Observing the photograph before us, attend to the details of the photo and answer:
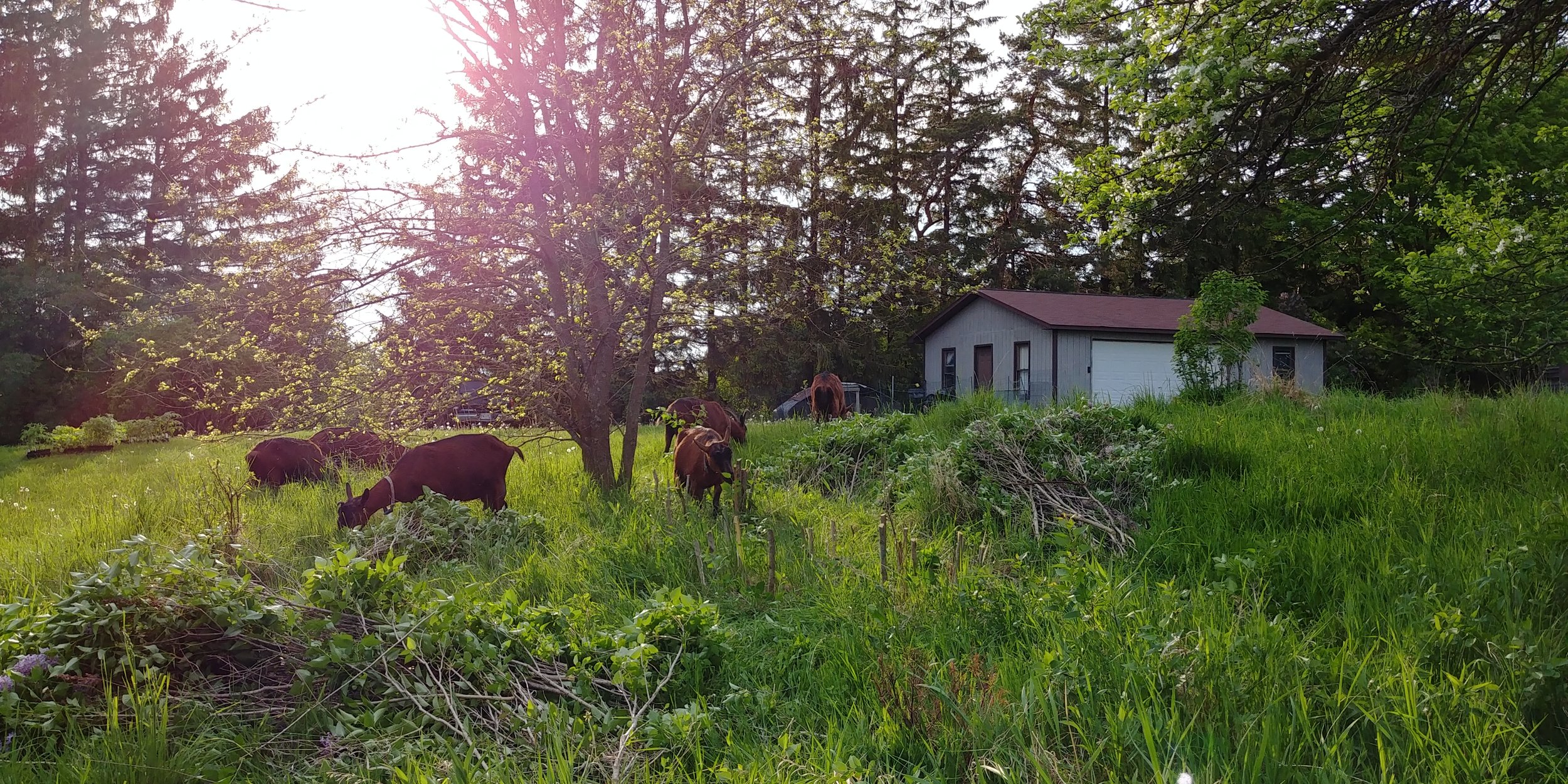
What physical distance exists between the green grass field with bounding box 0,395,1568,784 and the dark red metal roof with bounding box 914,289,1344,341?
49.8ft

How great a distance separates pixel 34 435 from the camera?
75.3 feet

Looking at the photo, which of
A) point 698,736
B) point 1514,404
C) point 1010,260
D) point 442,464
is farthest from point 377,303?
point 1010,260

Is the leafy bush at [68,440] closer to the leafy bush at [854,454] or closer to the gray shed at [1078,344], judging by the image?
the leafy bush at [854,454]

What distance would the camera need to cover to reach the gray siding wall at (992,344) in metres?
24.1

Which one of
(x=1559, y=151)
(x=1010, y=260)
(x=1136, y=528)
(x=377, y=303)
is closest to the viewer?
(x=1136, y=528)

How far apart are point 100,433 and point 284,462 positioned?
14.0 meters

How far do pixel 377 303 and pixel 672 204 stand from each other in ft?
11.4

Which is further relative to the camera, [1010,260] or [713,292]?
[1010,260]

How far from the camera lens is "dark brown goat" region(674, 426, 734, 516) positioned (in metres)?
8.45

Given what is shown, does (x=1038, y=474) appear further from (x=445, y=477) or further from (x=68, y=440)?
(x=68, y=440)

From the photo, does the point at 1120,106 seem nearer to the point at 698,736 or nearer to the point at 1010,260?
the point at 698,736

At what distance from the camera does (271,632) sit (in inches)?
157

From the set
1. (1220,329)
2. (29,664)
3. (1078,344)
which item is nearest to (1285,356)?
(1078,344)

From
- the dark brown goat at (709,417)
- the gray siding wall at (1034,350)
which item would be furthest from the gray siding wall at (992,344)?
the dark brown goat at (709,417)
